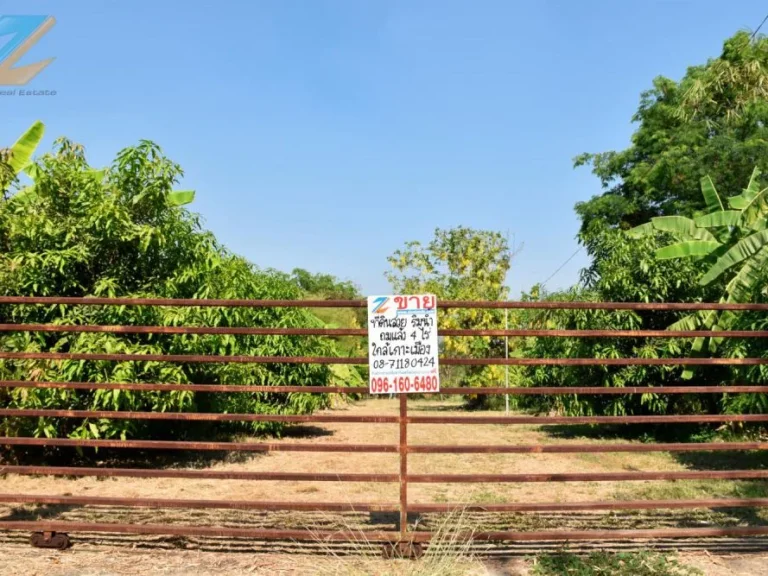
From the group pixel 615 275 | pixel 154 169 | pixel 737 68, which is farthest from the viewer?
pixel 737 68

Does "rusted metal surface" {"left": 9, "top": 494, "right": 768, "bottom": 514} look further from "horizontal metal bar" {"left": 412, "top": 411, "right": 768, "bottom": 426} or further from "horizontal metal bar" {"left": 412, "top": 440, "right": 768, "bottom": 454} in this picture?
"horizontal metal bar" {"left": 412, "top": 411, "right": 768, "bottom": 426}

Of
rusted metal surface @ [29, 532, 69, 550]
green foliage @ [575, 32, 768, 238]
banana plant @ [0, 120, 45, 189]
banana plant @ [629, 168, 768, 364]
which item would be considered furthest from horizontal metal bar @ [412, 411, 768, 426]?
green foliage @ [575, 32, 768, 238]

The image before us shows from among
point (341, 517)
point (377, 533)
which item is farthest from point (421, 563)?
point (341, 517)

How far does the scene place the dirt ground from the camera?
4.38m

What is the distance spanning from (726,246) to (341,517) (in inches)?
328

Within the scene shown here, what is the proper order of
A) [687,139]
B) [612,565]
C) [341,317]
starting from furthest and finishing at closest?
[341,317] → [687,139] → [612,565]

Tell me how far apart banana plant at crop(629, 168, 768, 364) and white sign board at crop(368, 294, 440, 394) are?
20.1 ft

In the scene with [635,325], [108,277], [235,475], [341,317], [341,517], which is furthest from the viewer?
[341,317]

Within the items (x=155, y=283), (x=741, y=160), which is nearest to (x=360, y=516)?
(x=155, y=283)

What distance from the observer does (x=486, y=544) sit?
478 cm

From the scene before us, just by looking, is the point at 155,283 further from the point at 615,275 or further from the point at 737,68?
the point at 737,68

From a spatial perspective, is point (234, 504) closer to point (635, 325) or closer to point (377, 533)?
point (377, 533)

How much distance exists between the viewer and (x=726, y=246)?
1060 cm

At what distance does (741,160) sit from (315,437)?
14.2 m
